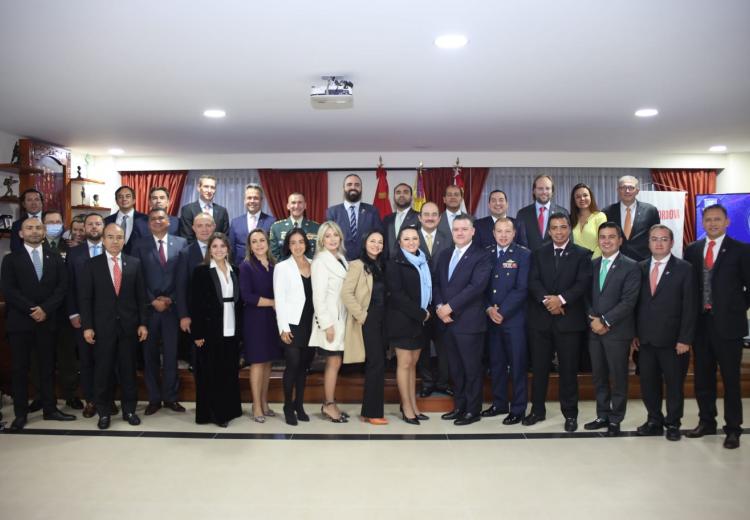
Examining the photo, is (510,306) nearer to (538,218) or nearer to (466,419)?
(466,419)

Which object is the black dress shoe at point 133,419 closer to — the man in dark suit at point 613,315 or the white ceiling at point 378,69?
the white ceiling at point 378,69

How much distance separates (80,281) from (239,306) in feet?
4.06

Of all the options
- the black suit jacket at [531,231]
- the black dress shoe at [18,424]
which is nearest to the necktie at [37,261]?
the black dress shoe at [18,424]

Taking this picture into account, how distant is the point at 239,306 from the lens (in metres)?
4.69

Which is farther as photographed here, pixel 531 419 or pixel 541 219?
pixel 541 219

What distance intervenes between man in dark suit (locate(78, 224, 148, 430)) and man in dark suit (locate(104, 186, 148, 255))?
0.83 metres

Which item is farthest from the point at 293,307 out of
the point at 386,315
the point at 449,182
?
the point at 449,182

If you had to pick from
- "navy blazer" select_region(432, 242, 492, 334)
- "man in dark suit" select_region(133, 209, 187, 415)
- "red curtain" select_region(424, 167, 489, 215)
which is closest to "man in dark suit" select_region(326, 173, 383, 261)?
"navy blazer" select_region(432, 242, 492, 334)

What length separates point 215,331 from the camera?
4.52m

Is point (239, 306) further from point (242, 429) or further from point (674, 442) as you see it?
point (674, 442)

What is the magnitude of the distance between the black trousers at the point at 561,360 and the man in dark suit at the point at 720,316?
2.84 ft

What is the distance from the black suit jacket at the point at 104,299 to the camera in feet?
14.8

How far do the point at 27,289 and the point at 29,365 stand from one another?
636 mm

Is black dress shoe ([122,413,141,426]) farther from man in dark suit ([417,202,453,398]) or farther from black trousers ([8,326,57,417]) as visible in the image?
man in dark suit ([417,202,453,398])
